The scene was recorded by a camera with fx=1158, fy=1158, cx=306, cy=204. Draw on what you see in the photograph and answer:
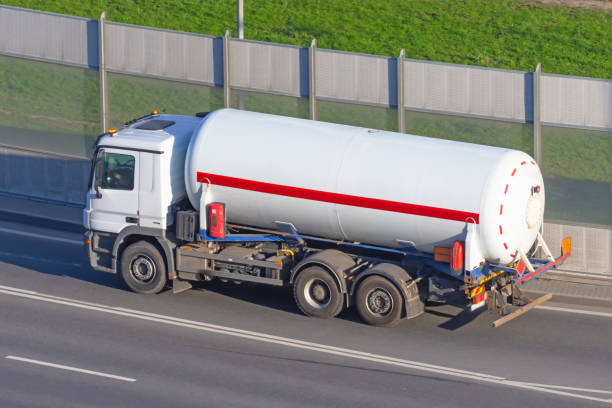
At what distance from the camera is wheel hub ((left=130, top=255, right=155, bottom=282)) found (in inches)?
783

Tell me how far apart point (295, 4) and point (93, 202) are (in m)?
17.8

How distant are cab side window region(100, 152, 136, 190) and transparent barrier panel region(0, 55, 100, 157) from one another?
5876 millimetres

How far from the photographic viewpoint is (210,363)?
1666 centimetres

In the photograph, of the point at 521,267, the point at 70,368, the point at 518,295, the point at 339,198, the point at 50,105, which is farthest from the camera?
the point at 50,105

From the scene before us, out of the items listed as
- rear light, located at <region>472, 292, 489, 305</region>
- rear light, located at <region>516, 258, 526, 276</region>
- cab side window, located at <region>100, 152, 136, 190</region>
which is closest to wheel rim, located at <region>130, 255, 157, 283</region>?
cab side window, located at <region>100, 152, 136, 190</region>

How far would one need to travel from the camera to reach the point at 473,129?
21.7m

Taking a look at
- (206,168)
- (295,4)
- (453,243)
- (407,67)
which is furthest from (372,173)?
(295,4)

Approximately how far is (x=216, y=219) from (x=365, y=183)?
106 inches

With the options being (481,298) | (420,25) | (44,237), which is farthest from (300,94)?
(420,25)

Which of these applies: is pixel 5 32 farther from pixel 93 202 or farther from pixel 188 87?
pixel 93 202

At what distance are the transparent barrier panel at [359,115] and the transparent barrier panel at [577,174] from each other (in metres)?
3.07

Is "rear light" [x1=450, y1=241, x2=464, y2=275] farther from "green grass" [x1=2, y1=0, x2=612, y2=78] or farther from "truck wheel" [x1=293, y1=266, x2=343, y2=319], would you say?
"green grass" [x1=2, y1=0, x2=612, y2=78]

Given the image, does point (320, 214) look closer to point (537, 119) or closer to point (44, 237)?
point (537, 119)

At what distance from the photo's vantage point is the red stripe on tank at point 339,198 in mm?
17359
